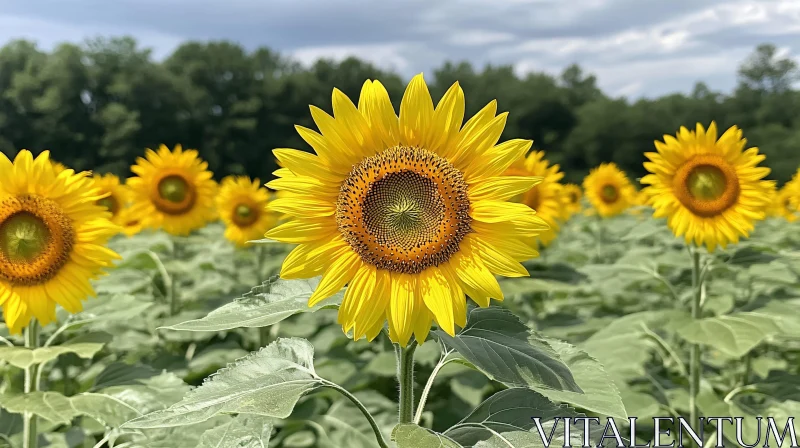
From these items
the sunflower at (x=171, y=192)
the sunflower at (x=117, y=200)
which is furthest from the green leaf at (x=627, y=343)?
the sunflower at (x=117, y=200)

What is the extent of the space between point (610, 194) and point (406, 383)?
7.39 m

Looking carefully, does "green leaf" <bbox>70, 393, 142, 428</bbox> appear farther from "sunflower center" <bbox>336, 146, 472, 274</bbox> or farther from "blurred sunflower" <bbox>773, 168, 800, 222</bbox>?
"blurred sunflower" <bbox>773, 168, 800, 222</bbox>

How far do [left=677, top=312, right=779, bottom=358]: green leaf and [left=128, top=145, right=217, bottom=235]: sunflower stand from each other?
4.20 m

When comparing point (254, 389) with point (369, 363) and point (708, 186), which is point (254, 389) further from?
point (708, 186)

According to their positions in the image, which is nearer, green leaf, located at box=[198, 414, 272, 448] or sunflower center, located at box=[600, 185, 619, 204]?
green leaf, located at box=[198, 414, 272, 448]

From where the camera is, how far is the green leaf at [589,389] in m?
1.60

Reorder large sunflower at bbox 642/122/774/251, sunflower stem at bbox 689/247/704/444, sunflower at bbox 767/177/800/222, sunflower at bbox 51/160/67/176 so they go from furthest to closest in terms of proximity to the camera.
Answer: sunflower at bbox 767/177/800/222, large sunflower at bbox 642/122/774/251, sunflower stem at bbox 689/247/704/444, sunflower at bbox 51/160/67/176

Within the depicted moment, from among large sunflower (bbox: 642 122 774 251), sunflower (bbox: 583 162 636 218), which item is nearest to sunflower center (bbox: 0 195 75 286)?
large sunflower (bbox: 642 122 774 251)

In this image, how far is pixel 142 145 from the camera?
3856 cm

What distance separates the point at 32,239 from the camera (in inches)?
111

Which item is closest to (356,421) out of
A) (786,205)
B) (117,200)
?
(117,200)

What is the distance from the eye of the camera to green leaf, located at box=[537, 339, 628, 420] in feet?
5.24

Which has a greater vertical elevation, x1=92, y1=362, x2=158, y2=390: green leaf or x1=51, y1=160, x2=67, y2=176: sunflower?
x1=51, y1=160, x2=67, y2=176: sunflower

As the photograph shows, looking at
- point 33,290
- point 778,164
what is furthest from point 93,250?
point 778,164
